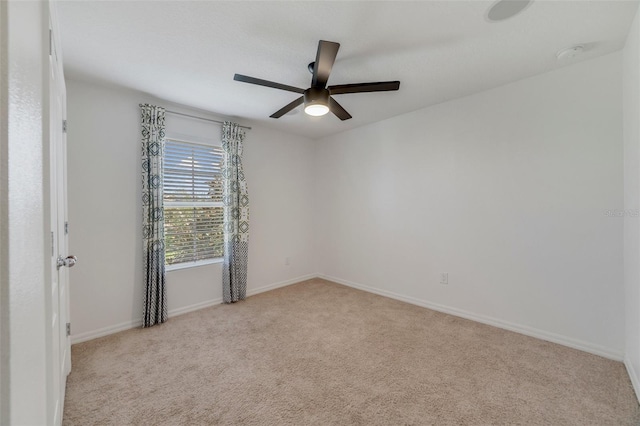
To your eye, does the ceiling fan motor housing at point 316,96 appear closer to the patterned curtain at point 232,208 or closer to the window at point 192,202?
the patterned curtain at point 232,208

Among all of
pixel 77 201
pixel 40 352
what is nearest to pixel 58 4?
pixel 77 201

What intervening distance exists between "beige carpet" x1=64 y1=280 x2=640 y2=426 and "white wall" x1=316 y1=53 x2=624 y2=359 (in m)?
0.35

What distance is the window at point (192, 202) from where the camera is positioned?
316 cm

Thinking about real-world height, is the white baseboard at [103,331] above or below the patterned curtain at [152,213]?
below

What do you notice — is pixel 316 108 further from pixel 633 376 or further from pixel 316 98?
pixel 633 376

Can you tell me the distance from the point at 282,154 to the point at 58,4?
9.40ft

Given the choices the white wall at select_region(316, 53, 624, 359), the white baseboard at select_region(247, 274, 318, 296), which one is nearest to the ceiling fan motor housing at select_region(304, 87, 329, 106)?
the white wall at select_region(316, 53, 624, 359)

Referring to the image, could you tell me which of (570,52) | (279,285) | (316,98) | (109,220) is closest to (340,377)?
(316,98)

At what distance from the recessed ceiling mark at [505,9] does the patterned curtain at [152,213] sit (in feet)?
10.2

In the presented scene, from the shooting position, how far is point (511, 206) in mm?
2693

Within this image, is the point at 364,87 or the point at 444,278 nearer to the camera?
the point at 364,87

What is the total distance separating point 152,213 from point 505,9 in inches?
136

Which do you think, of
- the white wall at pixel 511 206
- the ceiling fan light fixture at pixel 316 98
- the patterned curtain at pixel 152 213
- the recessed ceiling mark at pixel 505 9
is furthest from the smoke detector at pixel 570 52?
the patterned curtain at pixel 152 213

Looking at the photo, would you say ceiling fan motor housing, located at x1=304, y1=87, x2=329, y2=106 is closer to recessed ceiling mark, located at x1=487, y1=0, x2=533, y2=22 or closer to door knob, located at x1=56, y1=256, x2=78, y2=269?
recessed ceiling mark, located at x1=487, y1=0, x2=533, y2=22
